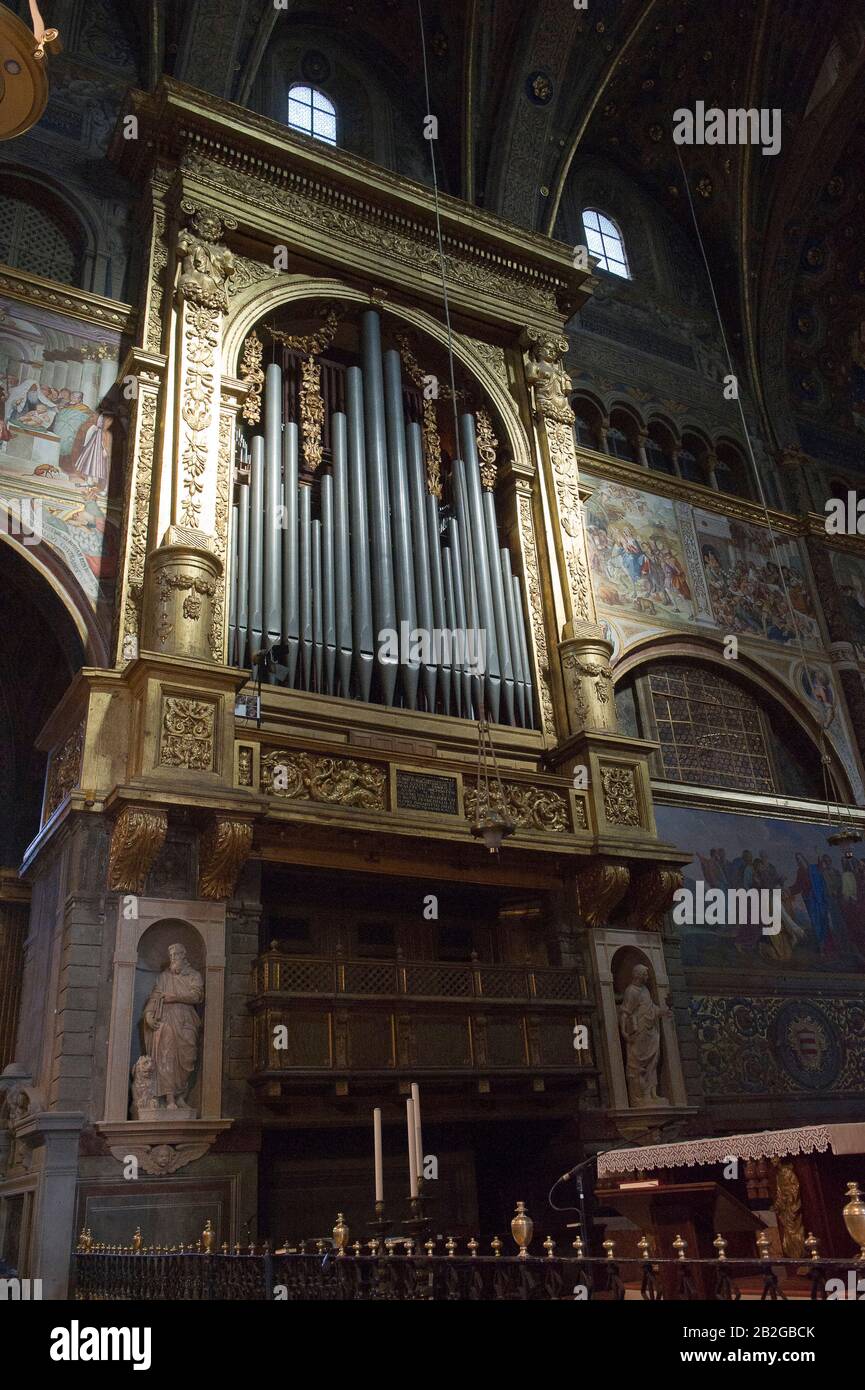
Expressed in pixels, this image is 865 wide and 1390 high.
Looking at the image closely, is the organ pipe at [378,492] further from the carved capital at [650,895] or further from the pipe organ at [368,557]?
the carved capital at [650,895]

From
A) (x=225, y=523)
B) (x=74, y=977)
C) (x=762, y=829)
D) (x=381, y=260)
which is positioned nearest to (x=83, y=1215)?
(x=74, y=977)

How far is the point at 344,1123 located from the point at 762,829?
734cm

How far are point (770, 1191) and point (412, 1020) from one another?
3.57 m

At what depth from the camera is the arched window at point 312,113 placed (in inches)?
628

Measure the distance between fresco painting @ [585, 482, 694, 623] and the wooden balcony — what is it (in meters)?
6.08

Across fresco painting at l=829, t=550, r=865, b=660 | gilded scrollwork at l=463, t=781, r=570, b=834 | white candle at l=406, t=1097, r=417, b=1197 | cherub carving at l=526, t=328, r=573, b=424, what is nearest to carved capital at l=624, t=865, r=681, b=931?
gilded scrollwork at l=463, t=781, r=570, b=834

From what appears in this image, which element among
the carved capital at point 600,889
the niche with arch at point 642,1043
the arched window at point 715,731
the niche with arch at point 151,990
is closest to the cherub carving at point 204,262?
the niche with arch at point 151,990

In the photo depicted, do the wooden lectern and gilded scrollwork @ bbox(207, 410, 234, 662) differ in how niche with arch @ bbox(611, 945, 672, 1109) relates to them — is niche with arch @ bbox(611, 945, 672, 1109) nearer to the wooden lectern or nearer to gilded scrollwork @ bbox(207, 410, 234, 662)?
the wooden lectern

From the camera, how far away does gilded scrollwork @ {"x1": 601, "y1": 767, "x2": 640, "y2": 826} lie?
11570 mm

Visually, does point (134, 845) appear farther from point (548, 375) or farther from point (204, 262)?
point (548, 375)

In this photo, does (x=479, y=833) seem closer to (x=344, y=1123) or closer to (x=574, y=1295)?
(x=344, y=1123)

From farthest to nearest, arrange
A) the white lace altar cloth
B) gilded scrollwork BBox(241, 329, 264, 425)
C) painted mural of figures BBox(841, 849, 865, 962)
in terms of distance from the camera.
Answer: painted mural of figures BBox(841, 849, 865, 962)
gilded scrollwork BBox(241, 329, 264, 425)
the white lace altar cloth

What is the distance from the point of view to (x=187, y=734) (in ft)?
31.3

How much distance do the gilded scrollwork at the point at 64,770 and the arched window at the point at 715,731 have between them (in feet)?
24.4
